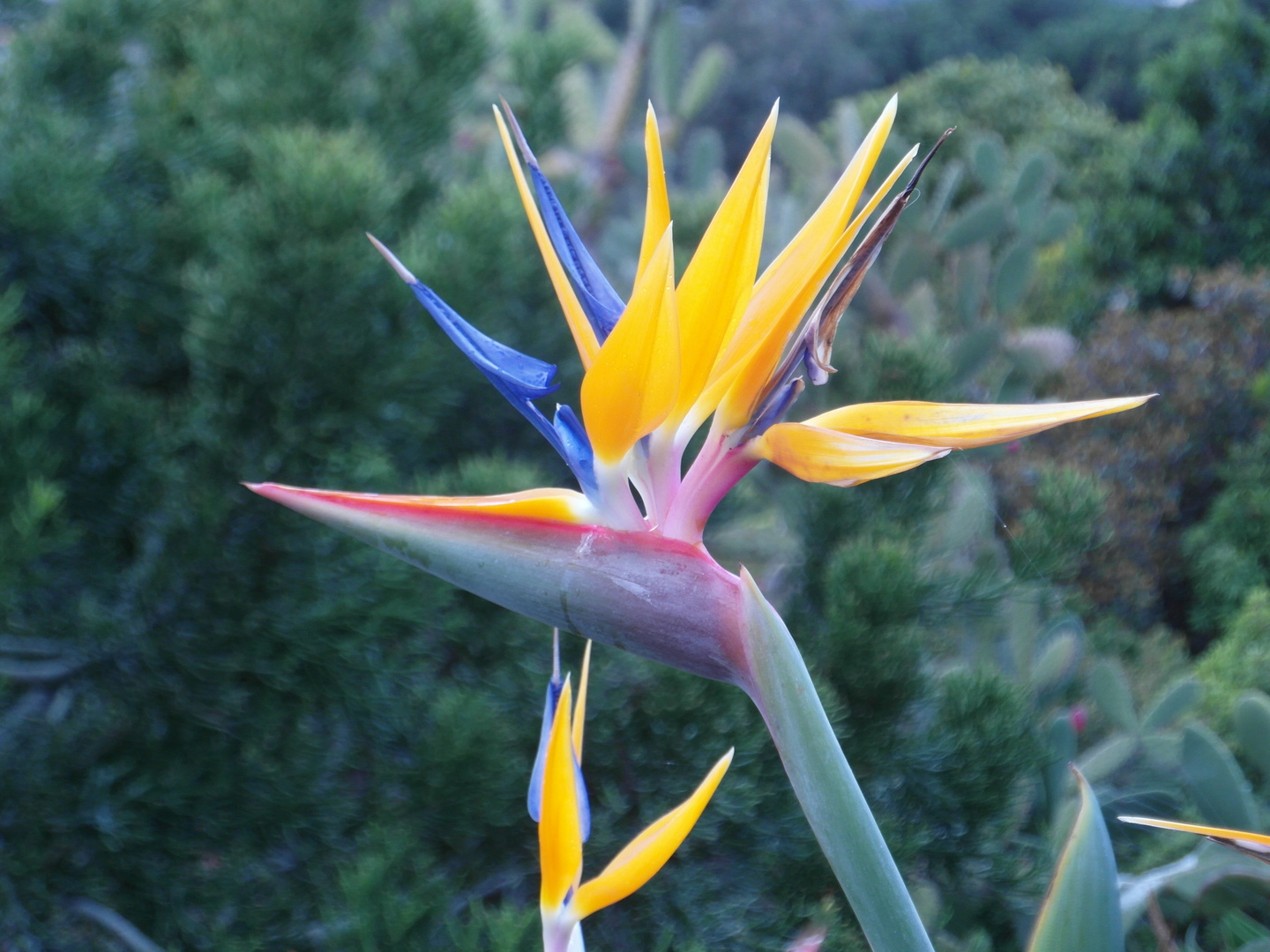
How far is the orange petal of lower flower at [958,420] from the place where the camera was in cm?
33

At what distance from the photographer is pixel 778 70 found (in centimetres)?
976

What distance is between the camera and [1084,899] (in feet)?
1.35

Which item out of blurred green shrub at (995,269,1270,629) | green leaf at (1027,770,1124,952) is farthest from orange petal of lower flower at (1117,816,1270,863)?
blurred green shrub at (995,269,1270,629)

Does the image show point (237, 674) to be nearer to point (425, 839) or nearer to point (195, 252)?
point (425, 839)

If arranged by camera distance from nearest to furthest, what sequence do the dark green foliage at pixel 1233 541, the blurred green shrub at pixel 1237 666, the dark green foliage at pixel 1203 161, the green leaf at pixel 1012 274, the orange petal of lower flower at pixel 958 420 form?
1. the orange petal of lower flower at pixel 958 420
2. the blurred green shrub at pixel 1237 666
3. the dark green foliage at pixel 1233 541
4. the green leaf at pixel 1012 274
5. the dark green foliage at pixel 1203 161

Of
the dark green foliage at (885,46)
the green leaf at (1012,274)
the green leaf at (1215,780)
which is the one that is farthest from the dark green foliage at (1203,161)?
the dark green foliage at (885,46)

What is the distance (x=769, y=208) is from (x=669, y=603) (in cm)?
234

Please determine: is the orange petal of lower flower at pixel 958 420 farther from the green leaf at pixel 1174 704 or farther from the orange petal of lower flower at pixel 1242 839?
the green leaf at pixel 1174 704

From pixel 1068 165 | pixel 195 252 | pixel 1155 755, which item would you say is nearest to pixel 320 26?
pixel 195 252

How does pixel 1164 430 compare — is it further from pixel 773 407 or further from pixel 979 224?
pixel 773 407

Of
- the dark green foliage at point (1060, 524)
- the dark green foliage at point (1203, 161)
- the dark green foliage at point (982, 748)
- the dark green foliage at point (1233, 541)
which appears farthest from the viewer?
the dark green foliage at point (1203, 161)

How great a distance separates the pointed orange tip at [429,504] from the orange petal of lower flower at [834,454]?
0.25ft

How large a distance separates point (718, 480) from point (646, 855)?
0.14m

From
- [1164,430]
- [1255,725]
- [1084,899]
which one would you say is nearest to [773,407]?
[1084,899]
